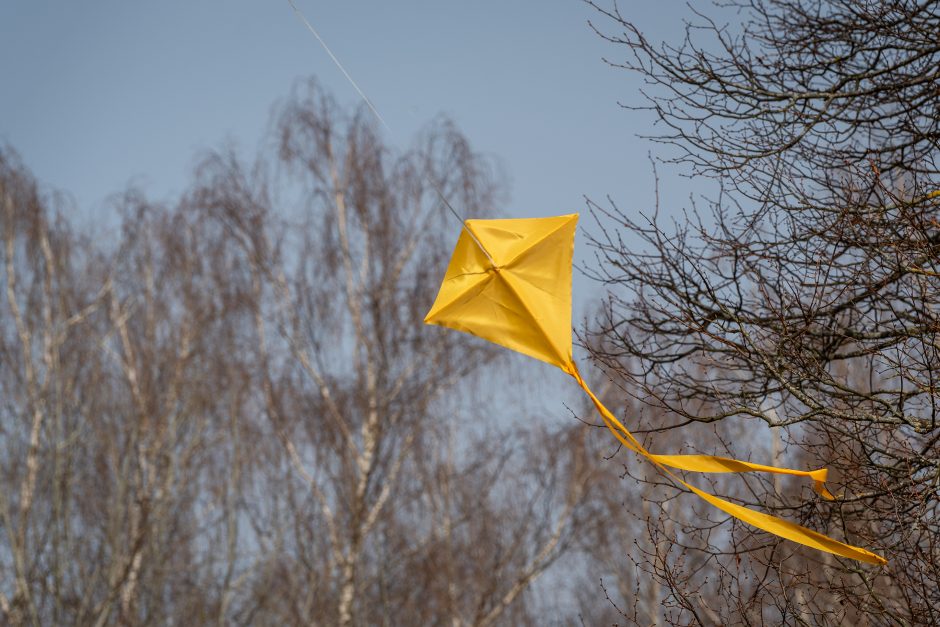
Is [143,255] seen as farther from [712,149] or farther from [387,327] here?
[712,149]

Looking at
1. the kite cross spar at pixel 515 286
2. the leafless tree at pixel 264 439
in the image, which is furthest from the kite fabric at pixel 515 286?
the leafless tree at pixel 264 439

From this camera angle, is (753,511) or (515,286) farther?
(515,286)

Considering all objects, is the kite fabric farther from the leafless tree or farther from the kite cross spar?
the leafless tree

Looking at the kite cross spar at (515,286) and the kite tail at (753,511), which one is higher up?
the kite cross spar at (515,286)

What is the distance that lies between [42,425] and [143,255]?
3.51m

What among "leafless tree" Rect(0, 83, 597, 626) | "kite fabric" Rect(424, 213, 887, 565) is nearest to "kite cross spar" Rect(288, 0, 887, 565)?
"kite fabric" Rect(424, 213, 887, 565)

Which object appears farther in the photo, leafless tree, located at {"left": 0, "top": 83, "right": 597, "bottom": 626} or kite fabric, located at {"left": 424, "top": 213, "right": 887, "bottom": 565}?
leafless tree, located at {"left": 0, "top": 83, "right": 597, "bottom": 626}

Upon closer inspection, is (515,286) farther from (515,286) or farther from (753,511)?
(753,511)

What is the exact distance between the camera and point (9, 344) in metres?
12.1

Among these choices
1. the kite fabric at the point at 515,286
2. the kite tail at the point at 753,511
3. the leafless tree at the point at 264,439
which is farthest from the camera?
the leafless tree at the point at 264,439

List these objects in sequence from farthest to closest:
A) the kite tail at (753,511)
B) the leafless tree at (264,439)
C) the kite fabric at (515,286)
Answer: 1. the leafless tree at (264,439)
2. the kite fabric at (515,286)
3. the kite tail at (753,511)

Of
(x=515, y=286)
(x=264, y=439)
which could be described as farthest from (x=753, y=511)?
(x=264, y=439)

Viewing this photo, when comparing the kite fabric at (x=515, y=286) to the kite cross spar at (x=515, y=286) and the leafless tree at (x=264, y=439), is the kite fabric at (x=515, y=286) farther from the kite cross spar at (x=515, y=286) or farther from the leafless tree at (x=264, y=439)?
the leafless tree at (x=264, y=439)

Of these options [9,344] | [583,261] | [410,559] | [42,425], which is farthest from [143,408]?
[583,261]
